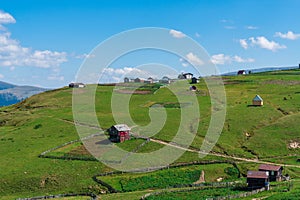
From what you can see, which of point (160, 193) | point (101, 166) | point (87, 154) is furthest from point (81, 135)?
point (160, 193)

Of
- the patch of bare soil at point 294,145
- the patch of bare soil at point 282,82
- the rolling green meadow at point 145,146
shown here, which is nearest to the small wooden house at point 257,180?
the rolling green meadow at point 145,146

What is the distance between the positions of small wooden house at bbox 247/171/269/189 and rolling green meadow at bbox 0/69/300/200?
194cm

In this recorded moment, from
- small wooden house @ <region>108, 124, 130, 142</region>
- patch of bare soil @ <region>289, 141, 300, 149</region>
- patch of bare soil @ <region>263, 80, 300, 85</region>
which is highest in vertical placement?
patch of bare soil @ <region>263, 80, 300, 85</region>

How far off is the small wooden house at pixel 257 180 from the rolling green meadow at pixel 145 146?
194 cm

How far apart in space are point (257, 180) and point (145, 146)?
95.8 feet

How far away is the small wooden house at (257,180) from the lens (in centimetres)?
6281

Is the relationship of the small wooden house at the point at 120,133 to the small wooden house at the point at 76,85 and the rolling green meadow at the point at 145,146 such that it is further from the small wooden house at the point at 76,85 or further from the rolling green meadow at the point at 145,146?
the small wooden house at the point at 76,85

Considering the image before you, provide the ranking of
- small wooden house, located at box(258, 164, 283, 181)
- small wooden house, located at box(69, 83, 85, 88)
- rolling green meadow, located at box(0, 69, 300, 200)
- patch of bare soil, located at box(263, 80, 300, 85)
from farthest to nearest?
1. small wooden house, located at box(69, 83, 85, 88)
2. patch of bare soil, located at box(263, 80, 300, 85)
3. rolling green meadow, located at box(0, 69, 300, 200)
4. small wooden house, located at box(258, 164, 283, 181)

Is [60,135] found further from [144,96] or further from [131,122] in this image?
[144,96]

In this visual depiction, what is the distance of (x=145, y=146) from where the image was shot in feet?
282

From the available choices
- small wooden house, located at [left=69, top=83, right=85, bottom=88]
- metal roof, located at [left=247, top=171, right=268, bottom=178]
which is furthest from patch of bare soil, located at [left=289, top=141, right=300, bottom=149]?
small wooden house, located at [left=69, top=83, right=85, bottom=88]

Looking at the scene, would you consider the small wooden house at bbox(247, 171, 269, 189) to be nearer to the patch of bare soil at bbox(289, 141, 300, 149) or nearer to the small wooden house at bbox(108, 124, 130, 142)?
the patch of bare soil at bbox(289, 141, 300, 149)

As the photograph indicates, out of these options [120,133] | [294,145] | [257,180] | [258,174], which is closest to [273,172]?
[258,174]

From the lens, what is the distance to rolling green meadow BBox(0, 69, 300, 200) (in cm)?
6988
